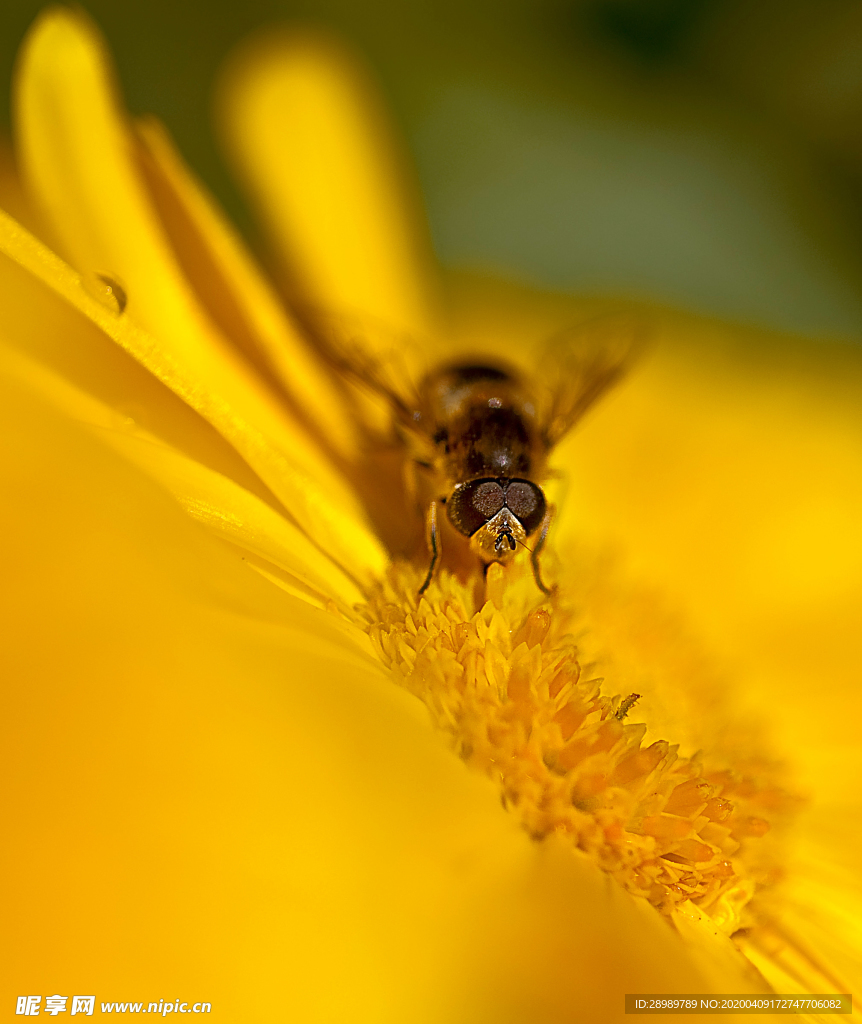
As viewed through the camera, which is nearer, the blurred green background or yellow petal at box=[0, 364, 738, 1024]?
yellow petal at box=[0, 364, 738, 1024]

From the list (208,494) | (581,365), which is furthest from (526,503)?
(581,365)

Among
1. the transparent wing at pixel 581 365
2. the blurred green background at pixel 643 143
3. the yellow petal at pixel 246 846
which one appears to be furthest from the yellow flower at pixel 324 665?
the blurred green background at pixel 643 143

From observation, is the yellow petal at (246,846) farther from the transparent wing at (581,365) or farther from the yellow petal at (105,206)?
the transparent wing at (581,365)

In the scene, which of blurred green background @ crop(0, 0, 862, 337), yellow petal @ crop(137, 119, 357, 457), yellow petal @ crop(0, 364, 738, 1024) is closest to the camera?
yellow petal @ crop(0, 364, 738, 1024)

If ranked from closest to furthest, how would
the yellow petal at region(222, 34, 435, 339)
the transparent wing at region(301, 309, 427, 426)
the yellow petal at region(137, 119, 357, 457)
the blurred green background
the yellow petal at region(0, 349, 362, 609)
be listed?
the yellow petal at region(0, 349, 362, 609), the yellow petal at region(137, 119, 357, 457), the transparent wing at region(301, 309, 427, 426), the yellow petal at region(222, 34, 435, 339), the blurred green background

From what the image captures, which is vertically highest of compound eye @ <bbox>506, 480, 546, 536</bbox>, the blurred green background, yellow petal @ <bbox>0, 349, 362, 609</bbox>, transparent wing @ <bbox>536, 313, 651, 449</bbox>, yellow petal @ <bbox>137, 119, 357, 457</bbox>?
the blurred green background

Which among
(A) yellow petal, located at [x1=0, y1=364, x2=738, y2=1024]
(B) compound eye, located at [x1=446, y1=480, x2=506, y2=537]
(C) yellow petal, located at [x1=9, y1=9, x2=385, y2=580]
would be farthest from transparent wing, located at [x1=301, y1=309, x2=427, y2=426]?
(A) yellow petal, located at [x1=0, y1=364, x2=738, y2=1024]

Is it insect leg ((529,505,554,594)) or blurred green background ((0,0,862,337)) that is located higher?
blurred green background ((0,0,862,337))

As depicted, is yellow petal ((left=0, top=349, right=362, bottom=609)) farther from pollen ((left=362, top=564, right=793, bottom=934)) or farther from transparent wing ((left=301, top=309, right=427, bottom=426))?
transparent wing ((left=301, top=309, right=427, bottom=426))

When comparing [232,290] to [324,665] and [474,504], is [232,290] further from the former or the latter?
[324,665]
